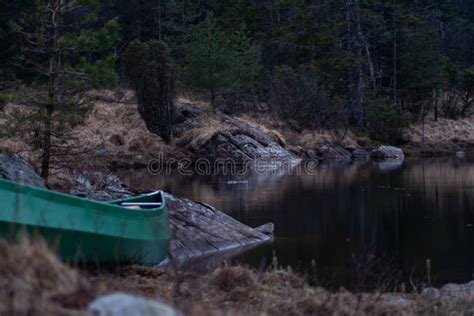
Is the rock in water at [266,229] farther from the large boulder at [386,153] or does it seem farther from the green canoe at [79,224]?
the large boulder at [386,153]

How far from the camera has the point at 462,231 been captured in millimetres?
17688

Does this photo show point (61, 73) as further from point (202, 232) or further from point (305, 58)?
point (305, 58)

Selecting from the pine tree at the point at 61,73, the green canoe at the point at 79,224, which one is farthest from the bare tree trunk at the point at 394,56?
the green canoe at the point at 79,224

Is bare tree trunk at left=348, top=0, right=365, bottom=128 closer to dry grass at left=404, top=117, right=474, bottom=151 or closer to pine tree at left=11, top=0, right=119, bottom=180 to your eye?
dry grass at left=404, top=117, right=474, bottom=151

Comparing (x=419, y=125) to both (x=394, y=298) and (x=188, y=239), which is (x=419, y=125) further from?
(x=394, y=298)

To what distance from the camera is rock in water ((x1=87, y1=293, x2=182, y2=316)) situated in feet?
14.9

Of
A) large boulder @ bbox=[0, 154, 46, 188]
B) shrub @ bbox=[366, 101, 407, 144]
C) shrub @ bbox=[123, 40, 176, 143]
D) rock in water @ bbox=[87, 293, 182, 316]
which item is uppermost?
shrub @ bbox=[123, 40, 176, 143]

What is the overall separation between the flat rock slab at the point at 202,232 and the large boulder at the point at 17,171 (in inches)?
103

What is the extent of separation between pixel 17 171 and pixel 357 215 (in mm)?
9426

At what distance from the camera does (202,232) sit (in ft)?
50.1

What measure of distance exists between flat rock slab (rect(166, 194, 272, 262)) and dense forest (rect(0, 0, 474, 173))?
18.6m

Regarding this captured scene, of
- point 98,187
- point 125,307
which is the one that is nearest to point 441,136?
point 98,187

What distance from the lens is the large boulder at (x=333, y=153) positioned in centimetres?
4081

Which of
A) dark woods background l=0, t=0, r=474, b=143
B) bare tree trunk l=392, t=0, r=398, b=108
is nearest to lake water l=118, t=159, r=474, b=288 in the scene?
dark woods background l=0, t=0, r=474, b=143
